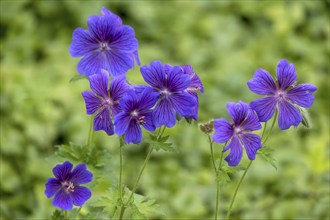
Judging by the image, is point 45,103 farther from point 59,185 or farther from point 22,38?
point 59,185

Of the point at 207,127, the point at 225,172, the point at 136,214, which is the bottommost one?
the point at 136,214

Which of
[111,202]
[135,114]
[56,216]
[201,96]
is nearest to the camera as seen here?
[135,114]

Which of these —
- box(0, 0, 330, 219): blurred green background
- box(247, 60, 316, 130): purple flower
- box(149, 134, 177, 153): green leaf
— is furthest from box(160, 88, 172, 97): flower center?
box(0, 0, 330, 219): blurred green background

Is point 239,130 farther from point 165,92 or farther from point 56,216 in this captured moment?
point 56,216

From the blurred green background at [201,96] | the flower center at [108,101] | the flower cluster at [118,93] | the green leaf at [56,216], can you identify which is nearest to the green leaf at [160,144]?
the flower cluster at [118,93]

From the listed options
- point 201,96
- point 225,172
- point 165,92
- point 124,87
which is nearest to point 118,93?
point 124,87

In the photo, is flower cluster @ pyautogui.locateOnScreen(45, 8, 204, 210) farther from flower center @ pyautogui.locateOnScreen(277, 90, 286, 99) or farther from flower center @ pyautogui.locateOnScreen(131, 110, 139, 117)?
flower center @ pyautogui.locateOnScreen(277, 90, 286, 99)
